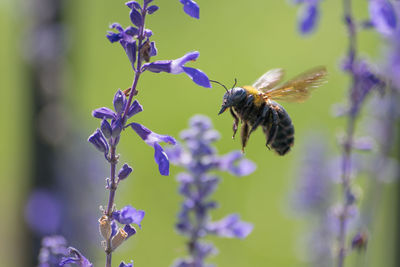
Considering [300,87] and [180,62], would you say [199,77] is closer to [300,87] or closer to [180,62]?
[180,62]

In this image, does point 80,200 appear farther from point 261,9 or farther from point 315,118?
point 261,9

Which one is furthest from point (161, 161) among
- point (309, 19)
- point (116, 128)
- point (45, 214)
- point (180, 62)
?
point (45, 214)

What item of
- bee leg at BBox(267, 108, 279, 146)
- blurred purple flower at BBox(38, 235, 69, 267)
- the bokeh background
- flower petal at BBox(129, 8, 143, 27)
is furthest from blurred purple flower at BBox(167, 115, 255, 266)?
flower petal at BBox(129, 8, 143, 27)

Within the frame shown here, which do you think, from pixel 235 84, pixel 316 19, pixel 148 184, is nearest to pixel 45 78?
pixel 148 184

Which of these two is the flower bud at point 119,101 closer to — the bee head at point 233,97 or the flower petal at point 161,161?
the flower petal at point 161,161

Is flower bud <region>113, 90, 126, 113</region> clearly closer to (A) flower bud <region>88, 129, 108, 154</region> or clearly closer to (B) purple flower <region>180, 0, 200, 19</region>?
(A) flower bud <region>88, 129, 108, 154</region>
